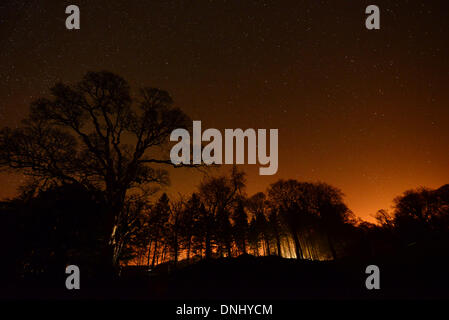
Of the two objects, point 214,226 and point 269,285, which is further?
point 214,226

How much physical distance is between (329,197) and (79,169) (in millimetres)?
34944

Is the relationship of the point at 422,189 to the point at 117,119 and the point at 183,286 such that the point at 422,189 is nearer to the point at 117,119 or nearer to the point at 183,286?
the point at 183,286

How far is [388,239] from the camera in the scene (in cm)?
3897

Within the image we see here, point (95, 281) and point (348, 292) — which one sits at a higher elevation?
point (95, 281)

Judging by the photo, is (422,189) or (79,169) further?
(422,189)

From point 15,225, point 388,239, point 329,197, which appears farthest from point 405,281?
point 388,239

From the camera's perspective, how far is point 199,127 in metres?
14.0

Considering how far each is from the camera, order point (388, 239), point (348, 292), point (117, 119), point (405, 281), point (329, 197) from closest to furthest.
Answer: point (348, 292) < point (405, 281) < point (117, 119) < point (329, 197) < point (388, 239)

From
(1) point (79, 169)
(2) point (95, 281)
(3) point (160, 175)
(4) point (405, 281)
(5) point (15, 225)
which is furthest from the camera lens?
(3) point (160, 175)

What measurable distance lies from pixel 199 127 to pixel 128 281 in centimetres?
1010

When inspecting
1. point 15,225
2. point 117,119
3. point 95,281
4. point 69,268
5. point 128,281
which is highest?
point 117,119

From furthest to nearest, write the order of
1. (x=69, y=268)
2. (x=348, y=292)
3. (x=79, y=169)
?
(x=79, y=169) → (x=348, y=292) → (x=69, y=268)

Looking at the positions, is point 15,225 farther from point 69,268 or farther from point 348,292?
point 348,292

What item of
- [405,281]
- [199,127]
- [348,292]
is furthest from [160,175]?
[405,281]
